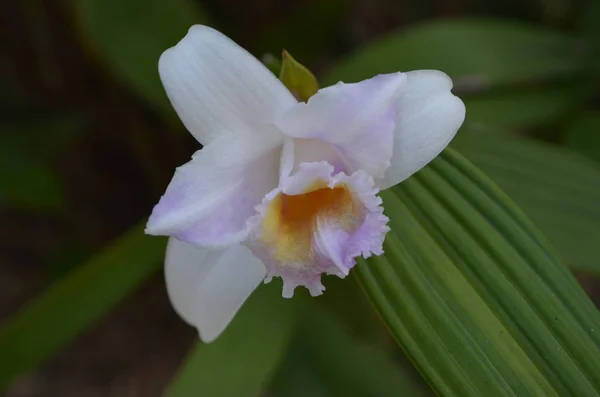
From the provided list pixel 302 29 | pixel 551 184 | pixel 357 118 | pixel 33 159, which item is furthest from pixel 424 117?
pixel 33 159

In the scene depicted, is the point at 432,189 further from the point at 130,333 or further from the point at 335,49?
the point at 130,333

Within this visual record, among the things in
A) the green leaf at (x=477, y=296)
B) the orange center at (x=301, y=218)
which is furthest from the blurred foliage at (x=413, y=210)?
the orange center at (x=301, y=218)

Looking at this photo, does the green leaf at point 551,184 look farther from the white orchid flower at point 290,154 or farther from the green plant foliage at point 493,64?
the white orchid flower at point 290,154

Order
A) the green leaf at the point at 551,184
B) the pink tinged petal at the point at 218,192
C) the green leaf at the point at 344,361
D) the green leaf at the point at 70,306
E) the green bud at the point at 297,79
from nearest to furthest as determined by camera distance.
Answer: the pink tinged petal at the point at 218,192, the green bud at the point at 297,79, the green leaf at the point at 551,184, the green leaf at the point at 70,306, the green leaf at the point at 344,361

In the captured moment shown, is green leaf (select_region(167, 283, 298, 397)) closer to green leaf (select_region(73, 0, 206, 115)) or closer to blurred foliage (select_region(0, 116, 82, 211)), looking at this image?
green leaf (select_region(73, 0, 206, 115))

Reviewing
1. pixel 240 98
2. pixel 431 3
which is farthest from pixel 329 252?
pixel 431 3

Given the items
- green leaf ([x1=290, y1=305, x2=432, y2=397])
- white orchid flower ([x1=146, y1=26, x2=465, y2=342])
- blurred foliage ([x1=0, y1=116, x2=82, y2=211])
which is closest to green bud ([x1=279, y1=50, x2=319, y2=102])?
white orchid flower ([x1=146, y1=26, x2=465, y2=342])
